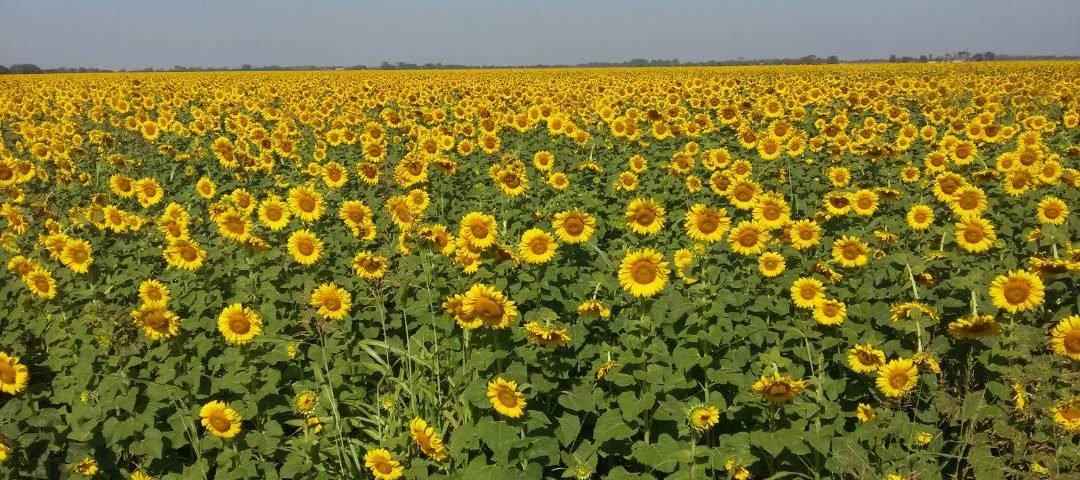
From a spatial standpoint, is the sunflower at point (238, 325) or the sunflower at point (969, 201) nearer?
the sunflower at point (238, 325)

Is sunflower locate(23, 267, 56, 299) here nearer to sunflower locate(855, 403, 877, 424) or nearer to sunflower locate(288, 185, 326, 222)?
sunflower locate(288, 185, 326, 222)

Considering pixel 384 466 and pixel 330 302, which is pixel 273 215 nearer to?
pixel 330 302

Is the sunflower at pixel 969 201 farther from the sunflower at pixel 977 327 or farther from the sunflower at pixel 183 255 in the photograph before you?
the sunflower at pixel 183 255

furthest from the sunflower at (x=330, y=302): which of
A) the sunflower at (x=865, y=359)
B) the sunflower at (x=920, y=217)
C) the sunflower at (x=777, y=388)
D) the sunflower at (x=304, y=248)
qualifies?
the sunflower at (x=920, y=217)

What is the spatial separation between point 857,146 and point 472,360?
283 inches

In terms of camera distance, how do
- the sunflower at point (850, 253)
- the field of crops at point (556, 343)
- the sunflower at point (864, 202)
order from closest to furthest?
the field of crops at point (556, 343) < the sunflower at point (850, 253) < the sunflower at point (864, 202)

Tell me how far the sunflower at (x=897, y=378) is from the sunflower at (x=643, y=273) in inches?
54.5

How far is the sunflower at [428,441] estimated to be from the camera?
337 cm

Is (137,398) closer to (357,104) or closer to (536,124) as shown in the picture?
(536,124)

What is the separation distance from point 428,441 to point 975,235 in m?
4.38

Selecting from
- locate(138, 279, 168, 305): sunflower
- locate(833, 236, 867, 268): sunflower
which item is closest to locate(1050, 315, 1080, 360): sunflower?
locate(833, 236, 867, 268): sunflower

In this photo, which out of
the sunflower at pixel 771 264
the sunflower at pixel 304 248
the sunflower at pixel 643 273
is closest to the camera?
the sunflower at pixel 643 273

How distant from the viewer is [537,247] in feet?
13.4

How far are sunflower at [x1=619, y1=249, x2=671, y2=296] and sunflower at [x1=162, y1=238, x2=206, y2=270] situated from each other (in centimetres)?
331
